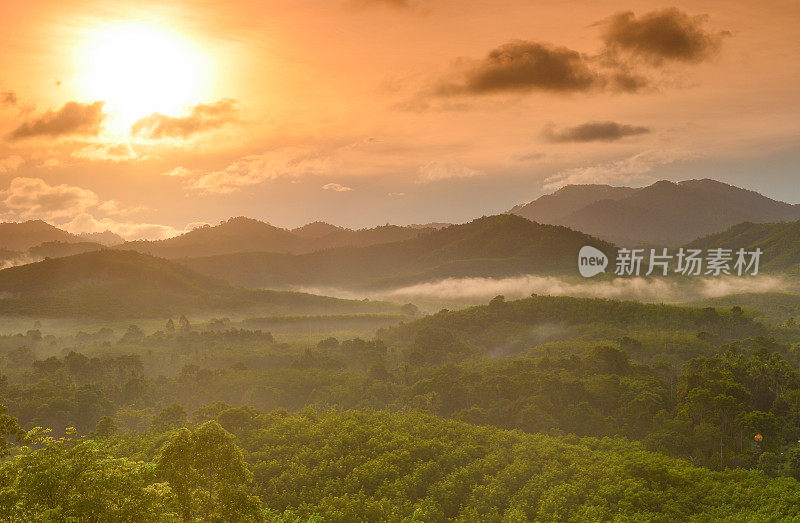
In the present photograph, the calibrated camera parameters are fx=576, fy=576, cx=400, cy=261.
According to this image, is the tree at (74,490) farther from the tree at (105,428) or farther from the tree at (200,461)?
the tree at (105,428)

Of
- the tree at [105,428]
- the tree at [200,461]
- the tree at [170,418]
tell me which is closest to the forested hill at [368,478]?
the tree at [200,461]

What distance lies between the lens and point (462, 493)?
89562 millimetres

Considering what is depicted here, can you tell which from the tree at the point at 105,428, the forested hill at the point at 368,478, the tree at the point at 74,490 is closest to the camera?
the tree at the point at 74,490

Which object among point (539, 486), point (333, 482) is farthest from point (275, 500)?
point (539, 486)

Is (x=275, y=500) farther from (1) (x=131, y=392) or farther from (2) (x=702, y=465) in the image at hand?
(1) (x=131, y=392)

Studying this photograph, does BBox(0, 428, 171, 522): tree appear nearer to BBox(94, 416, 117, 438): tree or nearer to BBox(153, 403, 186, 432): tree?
BBox(153, 403, 186, 432): tree

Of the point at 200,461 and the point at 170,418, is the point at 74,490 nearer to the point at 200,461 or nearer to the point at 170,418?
the point at 200,461

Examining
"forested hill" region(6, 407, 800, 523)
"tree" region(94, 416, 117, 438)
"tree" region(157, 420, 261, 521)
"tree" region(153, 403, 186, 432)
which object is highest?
"tree" region(157, 420, 261, 521)

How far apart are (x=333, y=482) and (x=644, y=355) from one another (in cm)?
14255

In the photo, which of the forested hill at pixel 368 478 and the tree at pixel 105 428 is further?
the tree at pixel 105 428

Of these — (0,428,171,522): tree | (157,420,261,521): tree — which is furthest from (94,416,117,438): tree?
(157,420,261,521): tree

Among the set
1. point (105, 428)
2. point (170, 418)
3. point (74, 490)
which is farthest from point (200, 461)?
point (105, 428)

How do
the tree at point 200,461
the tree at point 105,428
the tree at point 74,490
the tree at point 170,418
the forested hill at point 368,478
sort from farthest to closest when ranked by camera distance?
the tree at point 105,428, the tree at point 170,418, the tree at point 200,461, the forested hill at point 368,478, the tree at point 74,490

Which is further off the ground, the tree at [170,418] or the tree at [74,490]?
the tree at [74,490]
